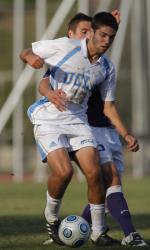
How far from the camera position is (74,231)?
10.0 meters

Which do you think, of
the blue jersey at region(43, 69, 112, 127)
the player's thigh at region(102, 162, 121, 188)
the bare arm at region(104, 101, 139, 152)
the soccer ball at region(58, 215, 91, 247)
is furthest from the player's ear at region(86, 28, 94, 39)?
the soccer ball at region(58, 215, 91, 247)

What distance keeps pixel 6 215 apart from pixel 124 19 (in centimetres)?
1989

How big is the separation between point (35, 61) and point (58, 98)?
411 millimetres

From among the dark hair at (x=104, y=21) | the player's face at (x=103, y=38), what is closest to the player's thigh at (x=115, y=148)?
the player's face at (x=103, y=38)

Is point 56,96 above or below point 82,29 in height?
below

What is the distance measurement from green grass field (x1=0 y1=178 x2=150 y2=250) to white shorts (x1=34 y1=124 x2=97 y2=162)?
94cm

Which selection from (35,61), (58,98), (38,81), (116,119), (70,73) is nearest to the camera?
(35,61)

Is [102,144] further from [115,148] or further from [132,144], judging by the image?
[132,144]

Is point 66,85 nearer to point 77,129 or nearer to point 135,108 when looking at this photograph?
point 77,129

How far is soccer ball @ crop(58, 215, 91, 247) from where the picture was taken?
32.9 ft

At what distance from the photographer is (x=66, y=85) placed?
33.6ft

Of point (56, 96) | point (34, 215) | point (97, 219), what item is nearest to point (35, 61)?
point (56, 96)

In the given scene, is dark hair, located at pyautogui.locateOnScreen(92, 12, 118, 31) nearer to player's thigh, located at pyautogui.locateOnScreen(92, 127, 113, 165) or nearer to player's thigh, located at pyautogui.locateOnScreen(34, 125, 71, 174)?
player's thigh, located at pyautogui.locateOnScreen(34, 125, 71, 174)

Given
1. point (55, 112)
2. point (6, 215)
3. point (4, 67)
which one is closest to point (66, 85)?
point (55, 112)
